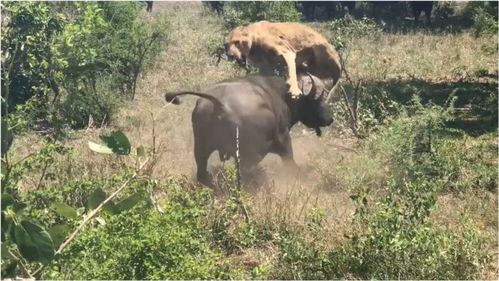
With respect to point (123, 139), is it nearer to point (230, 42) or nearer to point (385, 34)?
point (230, 42)

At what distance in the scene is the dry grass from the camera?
608 cm

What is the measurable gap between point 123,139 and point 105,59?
1197 centimetres

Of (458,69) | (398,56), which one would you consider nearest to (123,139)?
(458,69)

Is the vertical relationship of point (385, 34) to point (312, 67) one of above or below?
below

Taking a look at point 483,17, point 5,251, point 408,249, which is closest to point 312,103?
point 408,249

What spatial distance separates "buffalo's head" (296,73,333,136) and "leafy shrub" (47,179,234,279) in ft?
14.3

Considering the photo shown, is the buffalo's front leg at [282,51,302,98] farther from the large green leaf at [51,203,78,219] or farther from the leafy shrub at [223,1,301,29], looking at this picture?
the large green leaf at [51,203,78,219]

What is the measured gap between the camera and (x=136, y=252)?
3967 mm

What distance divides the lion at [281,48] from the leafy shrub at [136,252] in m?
4.00

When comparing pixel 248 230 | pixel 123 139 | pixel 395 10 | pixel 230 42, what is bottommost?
pixel 395 10

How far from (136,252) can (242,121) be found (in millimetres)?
3146

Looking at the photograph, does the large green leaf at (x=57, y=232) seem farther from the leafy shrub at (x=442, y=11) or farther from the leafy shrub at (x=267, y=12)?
the leafy shrub at (x=442, y=11)

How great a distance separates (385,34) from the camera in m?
22.7

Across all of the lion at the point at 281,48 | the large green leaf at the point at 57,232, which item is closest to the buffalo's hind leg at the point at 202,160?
the lion at the point at 281,48
